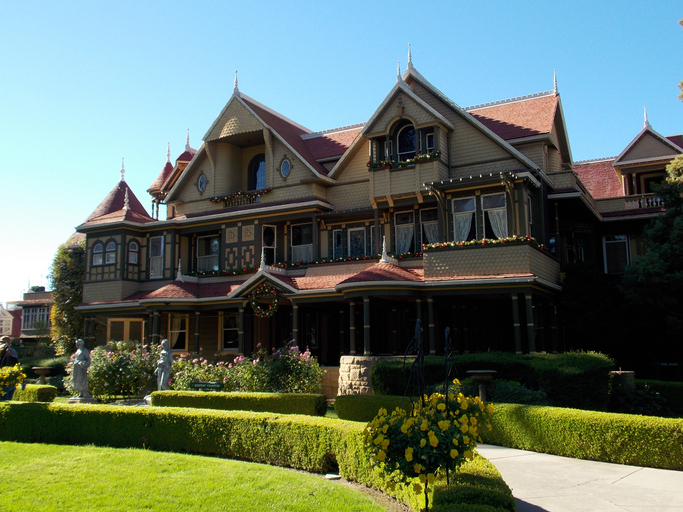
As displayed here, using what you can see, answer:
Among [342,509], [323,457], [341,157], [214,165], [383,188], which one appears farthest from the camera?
[214,165]

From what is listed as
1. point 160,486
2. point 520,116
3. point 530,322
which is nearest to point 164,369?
point 160,486

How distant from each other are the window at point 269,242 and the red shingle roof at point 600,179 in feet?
52.5

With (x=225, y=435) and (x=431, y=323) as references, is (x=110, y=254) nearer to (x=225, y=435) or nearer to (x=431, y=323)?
(x=431, y=323)

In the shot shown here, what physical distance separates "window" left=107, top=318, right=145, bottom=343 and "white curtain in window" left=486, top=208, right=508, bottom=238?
19100mm

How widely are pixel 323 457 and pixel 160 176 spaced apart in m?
31.5

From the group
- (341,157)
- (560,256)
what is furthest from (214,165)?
(560,256)

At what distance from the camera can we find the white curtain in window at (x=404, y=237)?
2598 cm

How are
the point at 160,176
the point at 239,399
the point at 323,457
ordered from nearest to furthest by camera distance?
the point at 323,457 < the point at 239,399 < the point at 160,176

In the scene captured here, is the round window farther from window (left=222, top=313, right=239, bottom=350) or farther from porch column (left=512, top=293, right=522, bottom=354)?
porch column (left=512, top=293, right=522, bottom=354)

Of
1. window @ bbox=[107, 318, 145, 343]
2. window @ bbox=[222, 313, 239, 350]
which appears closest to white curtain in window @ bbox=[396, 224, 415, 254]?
window @ bbox=[222, 313, 239, 350]

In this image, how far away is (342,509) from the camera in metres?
8.32

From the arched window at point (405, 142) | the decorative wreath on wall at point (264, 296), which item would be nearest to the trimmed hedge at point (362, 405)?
the decorative wreath on wall at point (264, 296)

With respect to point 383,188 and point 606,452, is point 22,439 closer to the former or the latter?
point 606,452

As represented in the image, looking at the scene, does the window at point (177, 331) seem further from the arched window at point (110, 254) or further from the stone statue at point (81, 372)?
the stone statue at point (81, 372)
